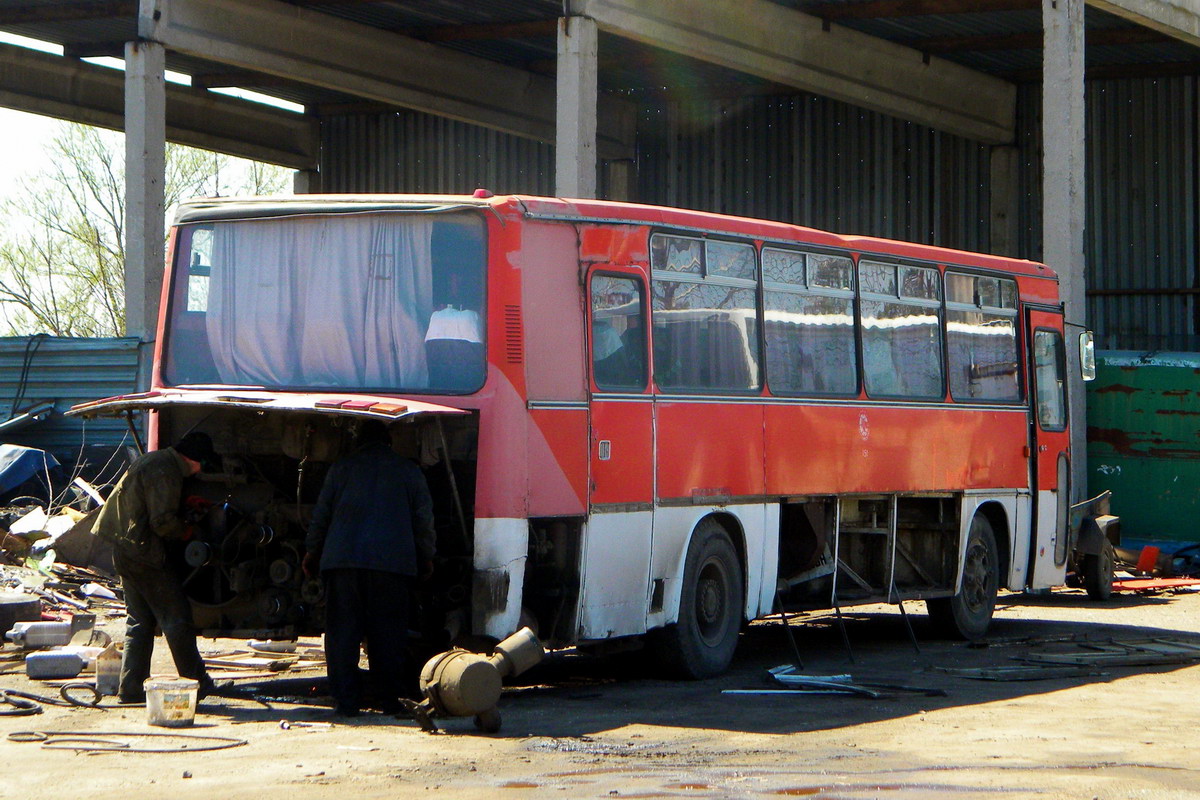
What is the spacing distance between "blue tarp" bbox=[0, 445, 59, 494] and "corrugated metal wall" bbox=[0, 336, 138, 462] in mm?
1294

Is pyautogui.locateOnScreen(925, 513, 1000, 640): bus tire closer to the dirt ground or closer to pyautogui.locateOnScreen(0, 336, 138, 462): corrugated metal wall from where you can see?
the dirt ground

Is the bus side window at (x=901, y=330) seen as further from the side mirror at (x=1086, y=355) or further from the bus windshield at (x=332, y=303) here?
the bus windshield at (x=332, y=303)

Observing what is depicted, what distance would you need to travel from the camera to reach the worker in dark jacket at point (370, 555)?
9391 mm

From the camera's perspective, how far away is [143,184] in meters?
24.2

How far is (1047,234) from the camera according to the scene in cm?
2183

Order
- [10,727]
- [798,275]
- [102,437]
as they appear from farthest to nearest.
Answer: [102,437]
[798,275]
[10,727]

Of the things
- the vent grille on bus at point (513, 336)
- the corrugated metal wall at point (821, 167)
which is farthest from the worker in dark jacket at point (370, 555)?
the corrugated metal wall at point (821, 167)

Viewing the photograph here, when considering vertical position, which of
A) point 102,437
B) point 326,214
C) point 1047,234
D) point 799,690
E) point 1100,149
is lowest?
point 799,690

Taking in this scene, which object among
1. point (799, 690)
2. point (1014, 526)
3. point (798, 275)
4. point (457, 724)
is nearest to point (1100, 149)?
point (1014, 526)

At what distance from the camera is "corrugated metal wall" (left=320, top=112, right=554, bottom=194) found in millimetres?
37469

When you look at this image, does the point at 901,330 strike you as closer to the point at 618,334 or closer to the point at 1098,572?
the point at 618,334

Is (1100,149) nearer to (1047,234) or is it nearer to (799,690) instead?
(1047,234)

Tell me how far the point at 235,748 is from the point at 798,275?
5979 millimetres

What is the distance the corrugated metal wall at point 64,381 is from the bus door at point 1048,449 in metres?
10.9
